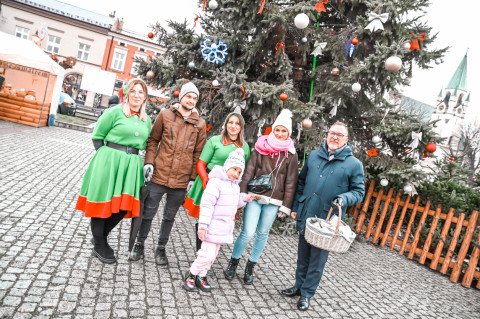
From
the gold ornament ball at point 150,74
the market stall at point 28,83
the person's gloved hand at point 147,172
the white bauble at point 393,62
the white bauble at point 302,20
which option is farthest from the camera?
the market stall at point 28,83

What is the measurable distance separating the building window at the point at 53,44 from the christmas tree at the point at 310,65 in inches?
1201

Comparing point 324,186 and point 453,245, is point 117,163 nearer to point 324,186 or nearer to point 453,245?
point 324,186

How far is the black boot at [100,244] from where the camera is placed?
3300 mm

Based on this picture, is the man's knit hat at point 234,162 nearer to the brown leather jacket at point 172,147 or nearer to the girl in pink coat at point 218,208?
the girl in pink coat at point 218,208

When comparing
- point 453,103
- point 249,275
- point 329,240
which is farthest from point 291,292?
point 453,103

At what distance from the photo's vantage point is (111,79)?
19.1 m

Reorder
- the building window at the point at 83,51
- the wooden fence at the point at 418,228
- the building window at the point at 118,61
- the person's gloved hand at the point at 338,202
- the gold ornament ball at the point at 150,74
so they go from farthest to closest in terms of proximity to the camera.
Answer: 1. the building window at the point at 118,61
2. the building window at the point at 83,51
3. the gold ornament ball at the point at 150,74
4. the wooden fence at the point at 418,228
5. the person's gloved hand at the point at 338,202

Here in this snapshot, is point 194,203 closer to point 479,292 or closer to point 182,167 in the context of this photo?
point 182,167

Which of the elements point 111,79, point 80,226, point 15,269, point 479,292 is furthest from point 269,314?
point 111,79

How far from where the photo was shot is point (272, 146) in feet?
11.3

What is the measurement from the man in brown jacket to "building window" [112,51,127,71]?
33.5 m

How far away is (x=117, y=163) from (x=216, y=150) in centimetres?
103

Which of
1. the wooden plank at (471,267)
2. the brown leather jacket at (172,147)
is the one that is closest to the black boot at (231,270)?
the brown leather jacket at (172,147)

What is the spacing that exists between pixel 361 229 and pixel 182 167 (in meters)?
5.27
